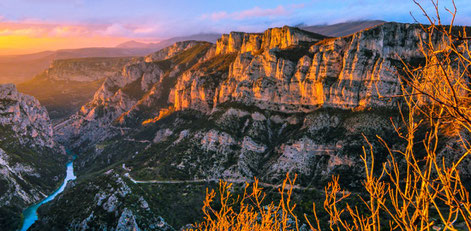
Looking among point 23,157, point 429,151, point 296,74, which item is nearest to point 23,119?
point 23,157

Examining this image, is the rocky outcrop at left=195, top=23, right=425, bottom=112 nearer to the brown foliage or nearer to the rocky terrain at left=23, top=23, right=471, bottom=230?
the rocky terrain at left=23, top=23, right=471, bottom=230

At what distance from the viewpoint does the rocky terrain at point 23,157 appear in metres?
94.4

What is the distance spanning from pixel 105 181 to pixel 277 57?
7318 centimetres

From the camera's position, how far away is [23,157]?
120062 millimetres

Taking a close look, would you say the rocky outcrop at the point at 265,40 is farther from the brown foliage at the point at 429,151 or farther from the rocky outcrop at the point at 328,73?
the brown foliage at the point at 429,151

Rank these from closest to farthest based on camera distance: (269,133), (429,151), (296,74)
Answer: (429,151) → (269,133) → (296,74)

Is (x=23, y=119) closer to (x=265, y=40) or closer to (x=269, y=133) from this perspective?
(x=269, y=133)

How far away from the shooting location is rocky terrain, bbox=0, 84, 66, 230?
94438mm

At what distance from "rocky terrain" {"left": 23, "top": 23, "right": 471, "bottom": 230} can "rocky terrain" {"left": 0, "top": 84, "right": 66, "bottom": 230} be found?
13.3 metres

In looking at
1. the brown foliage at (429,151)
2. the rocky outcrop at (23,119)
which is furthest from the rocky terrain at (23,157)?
the brown foliage at (429,151)

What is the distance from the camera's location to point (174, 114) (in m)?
146

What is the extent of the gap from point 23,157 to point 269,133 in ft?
342

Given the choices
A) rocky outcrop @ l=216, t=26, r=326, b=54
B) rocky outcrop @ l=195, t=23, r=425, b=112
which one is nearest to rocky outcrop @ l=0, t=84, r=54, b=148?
rocky outcrop @ l=195, t=23, r=425, b=112

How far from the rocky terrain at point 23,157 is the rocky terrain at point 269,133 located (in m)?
13.3
